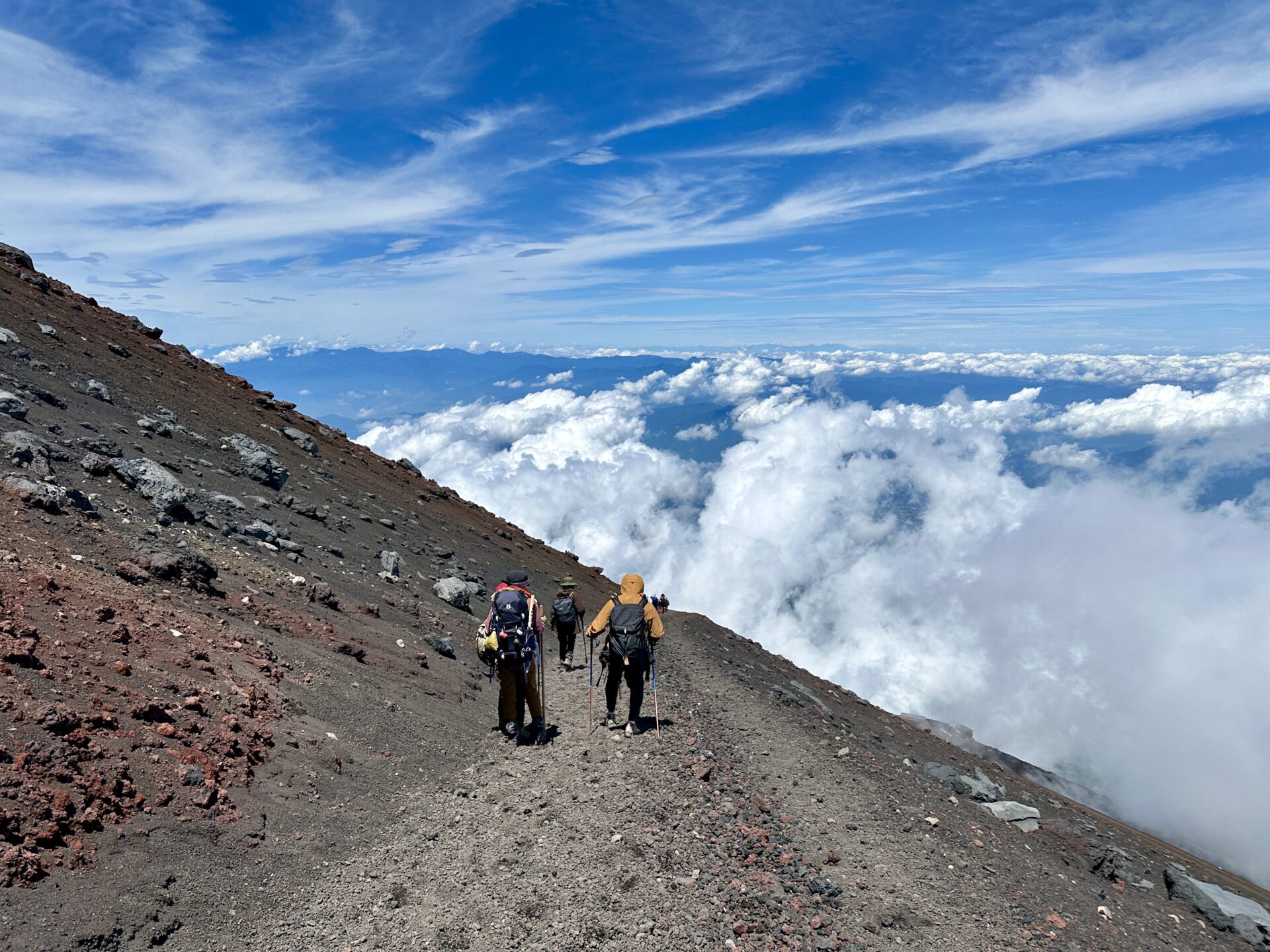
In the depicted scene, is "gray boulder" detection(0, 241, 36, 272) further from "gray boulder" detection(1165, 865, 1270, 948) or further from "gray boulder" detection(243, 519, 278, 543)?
"gray boulder" detection(1165, 865, 1270, 948)

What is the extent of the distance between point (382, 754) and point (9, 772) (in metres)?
3.80

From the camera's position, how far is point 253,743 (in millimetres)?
6863

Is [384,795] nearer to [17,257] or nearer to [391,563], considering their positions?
[391,563]

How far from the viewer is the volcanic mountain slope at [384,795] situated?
517cm

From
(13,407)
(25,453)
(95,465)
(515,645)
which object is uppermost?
(13,407)

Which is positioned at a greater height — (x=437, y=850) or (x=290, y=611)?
(x=290, y=611)

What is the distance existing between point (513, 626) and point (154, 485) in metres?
8.56

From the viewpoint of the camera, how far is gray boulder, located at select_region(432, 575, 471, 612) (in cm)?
1692

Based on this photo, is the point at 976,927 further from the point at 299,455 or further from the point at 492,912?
the point at 299,455

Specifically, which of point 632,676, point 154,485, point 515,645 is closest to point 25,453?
point 154,485

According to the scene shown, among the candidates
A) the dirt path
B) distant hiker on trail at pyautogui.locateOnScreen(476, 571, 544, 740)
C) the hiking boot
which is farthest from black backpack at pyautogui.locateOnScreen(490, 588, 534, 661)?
the dirt path

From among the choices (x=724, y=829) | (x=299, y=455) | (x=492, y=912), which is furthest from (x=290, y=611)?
(x=299, y=455)

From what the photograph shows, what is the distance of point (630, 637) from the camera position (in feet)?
31.3

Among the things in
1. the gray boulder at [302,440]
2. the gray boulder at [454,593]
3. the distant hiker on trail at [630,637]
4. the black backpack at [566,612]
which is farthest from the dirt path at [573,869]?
the gray boulder at [302,440]
